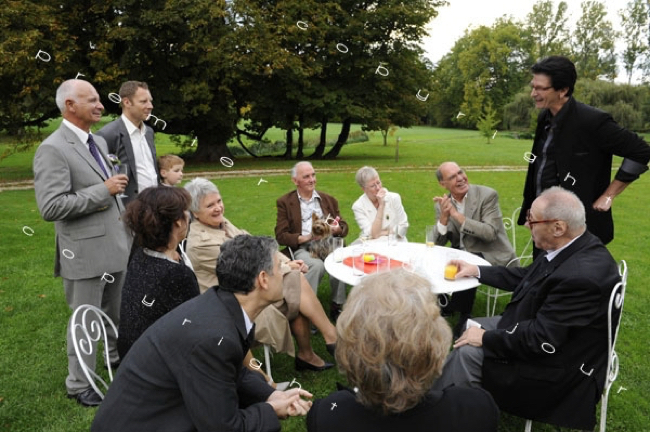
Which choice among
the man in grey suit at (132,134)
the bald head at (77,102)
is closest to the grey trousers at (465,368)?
the bald head at (77,102)

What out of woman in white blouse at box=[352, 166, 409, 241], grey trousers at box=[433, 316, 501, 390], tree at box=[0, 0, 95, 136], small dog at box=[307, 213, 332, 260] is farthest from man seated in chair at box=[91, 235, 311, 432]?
tree at box=[0, 0, 95, 136]

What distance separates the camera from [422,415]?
1.61 meters

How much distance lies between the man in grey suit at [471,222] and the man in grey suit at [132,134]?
3.04 m

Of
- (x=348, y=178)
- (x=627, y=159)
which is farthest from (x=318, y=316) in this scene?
(x=348, y=178)

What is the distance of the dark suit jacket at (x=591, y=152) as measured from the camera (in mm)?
3443

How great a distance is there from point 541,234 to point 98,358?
3954 millimetres

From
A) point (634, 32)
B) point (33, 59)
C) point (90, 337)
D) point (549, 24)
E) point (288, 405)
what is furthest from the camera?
point (549, 24)

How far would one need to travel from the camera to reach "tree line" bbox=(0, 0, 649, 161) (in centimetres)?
1595

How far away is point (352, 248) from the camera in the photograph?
4.42 meters

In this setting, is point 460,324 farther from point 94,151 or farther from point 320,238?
point 94,151

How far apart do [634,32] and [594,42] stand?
18.5 ft

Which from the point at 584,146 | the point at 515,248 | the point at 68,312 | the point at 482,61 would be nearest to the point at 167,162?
the point at 68,312

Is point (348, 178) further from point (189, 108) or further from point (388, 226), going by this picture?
Result: point (388, 226)

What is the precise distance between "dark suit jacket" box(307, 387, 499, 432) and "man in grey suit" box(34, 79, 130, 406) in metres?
2.45
